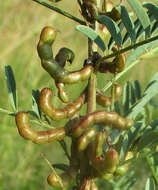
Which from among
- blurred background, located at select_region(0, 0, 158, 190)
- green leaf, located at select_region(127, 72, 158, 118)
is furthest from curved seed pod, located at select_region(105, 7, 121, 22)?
blurred background, located at select_region(0, 0, 158, 190)

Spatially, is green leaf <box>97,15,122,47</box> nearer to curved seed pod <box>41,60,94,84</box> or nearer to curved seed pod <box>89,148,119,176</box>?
curved seed pod <box>41,60,94,84</box>

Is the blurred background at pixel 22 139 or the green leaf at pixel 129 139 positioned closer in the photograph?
the green leaf at pixel 129 139

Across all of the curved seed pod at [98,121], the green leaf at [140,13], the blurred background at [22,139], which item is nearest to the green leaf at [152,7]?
the green leaf at [140,13]

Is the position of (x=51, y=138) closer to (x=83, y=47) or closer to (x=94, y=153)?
(x=94, y=153)

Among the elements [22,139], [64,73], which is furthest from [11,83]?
[22,139]

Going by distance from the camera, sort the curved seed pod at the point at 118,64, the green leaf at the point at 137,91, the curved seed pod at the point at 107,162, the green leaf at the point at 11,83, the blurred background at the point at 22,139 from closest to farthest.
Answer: the curved seed pod at the point at 107,162 < the curved seed pod at the point at 118,64 < the green leaf at the point at 11,83 < the green leaf at the point at 137,91 < the blurred background at the point at 22,139

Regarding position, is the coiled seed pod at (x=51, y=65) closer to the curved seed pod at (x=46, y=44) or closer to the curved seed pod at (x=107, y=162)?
the curved seed pod at (x=46, y=44)
